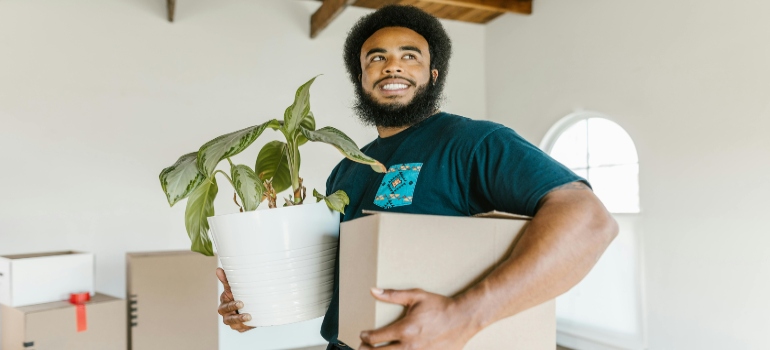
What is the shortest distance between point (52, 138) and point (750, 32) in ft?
14.3

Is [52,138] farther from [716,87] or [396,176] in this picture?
[716,87]

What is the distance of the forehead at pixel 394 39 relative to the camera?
4.76ft

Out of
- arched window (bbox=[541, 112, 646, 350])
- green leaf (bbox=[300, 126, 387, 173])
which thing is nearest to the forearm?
green leaf (bbox=[300, 126, 387, 173])

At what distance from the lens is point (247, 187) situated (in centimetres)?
116

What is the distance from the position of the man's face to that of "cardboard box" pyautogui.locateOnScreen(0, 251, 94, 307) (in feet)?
8.14

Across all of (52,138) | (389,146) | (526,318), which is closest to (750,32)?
(389,146)

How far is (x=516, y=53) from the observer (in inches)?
204

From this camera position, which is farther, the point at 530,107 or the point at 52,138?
the point at 530,107

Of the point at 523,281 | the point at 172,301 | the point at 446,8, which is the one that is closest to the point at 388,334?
the point at 523,281

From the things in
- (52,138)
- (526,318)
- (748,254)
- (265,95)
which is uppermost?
(265,95)

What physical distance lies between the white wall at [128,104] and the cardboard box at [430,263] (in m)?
3.77

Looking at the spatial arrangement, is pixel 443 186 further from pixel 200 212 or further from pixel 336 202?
pixel 200 212

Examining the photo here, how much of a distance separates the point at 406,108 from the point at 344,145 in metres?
0.37

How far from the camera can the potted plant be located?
1.06 m
